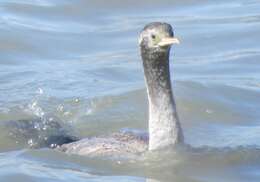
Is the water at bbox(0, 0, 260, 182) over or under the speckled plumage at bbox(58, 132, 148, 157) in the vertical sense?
Answer: over

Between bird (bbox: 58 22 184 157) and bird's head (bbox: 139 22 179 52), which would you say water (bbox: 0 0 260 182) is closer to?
bird (bbox: 58 22 184 157)

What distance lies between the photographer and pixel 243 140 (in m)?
12.3

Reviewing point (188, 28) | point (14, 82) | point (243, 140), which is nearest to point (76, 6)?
point (188, 28)

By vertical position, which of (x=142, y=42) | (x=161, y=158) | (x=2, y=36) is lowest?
(x=161, y=158)

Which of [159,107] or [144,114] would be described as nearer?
[159,107]

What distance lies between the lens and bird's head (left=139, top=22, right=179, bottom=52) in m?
10.6

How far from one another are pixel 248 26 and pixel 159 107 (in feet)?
22.4

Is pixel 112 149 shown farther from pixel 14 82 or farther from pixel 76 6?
pixel 76 6

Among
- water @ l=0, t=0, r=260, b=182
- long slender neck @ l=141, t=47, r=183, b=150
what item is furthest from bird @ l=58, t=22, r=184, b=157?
water @ l=0, t=0, r=260, b=182

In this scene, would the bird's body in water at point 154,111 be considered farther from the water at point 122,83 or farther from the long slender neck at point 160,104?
the water at point 122,83

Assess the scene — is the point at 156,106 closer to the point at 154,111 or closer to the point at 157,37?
the point at 154,111

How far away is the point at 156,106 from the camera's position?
1105 centimetres

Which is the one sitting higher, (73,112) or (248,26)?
(248,26)

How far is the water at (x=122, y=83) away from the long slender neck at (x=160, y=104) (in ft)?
0.55
